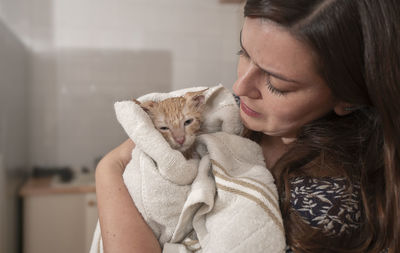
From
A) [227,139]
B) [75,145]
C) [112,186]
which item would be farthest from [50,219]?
[227,139]

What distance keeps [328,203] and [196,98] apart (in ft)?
1.33

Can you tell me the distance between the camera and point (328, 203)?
78cm

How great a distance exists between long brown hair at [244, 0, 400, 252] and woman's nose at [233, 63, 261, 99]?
0.38ft

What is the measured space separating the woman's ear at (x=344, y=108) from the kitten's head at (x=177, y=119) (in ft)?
1.14

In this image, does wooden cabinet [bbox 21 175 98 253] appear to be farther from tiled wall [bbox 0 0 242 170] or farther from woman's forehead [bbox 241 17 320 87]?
woman's forehead [bbox 241 17 320 87]

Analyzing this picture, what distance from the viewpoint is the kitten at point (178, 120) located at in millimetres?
847

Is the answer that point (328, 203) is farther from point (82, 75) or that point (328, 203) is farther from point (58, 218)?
point (82, 75)

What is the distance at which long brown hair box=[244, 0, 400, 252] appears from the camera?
71 cm

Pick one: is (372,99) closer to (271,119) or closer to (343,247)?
(271,119)

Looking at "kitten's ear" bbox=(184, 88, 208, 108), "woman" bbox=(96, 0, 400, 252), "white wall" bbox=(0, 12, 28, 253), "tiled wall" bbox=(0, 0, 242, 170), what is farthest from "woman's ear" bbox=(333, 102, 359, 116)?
"tiled wall" bbox=(0, 0, 242, 170)

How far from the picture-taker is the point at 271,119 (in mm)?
846

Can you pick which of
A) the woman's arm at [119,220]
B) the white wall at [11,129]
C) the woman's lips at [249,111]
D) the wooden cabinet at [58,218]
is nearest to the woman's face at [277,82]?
the woman's lips at [249,111]

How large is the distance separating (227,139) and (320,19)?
1.12 feet

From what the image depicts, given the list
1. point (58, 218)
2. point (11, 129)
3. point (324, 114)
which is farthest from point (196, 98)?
point (58, 218)
